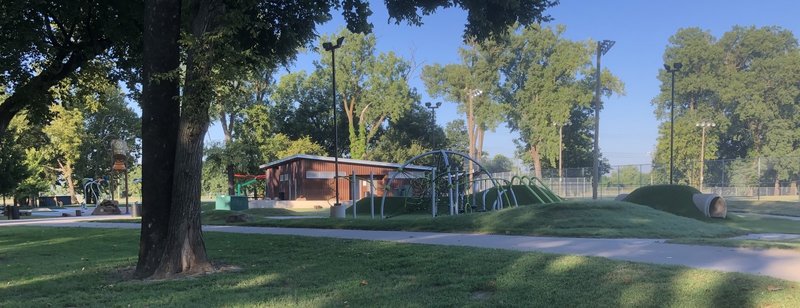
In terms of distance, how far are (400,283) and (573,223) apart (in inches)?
317

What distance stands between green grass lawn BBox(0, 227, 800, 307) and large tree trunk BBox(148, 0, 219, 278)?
0.59 m

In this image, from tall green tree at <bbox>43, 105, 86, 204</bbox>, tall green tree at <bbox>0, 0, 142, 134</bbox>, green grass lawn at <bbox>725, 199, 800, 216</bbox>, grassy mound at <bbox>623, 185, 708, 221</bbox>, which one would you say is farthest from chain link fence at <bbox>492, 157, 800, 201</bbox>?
tall green tree at <bbox>43, 105, 86, 204</bbox>

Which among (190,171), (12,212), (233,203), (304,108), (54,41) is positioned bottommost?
(12,212)

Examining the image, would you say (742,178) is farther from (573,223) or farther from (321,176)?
(573,223)

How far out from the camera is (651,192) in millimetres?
23078

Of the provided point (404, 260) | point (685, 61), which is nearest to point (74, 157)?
point (404, 260)

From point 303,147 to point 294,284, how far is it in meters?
50.0

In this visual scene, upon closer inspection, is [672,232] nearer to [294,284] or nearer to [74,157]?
[294,284]

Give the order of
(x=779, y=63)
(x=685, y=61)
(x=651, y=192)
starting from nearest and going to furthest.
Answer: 1. (x=651, y=192)
2. (x=779, y=63)
3. (x=685, y=61)

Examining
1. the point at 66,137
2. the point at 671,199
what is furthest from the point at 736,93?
the point at 66,137

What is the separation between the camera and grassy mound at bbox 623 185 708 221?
835 inches

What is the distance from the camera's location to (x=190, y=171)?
27.8 ft

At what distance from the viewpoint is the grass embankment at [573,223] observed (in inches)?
495

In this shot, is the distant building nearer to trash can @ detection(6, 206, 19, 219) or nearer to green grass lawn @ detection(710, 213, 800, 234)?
trash can @ detection(6, 206, 19, 219)
